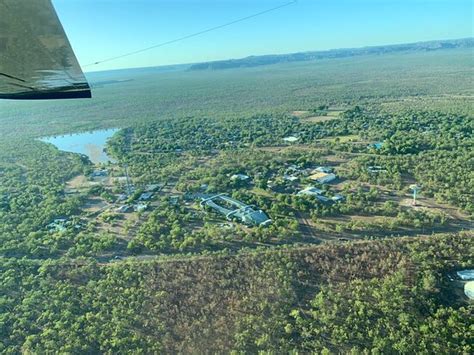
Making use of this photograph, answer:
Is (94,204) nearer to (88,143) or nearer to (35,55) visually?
(35,55)

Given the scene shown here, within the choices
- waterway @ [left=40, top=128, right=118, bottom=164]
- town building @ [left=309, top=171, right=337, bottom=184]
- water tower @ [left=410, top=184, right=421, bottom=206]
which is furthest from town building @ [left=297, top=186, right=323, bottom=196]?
waterway @ [left=40, top=128, right=118, bottom=164]

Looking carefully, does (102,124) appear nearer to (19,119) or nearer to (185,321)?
(19,119)

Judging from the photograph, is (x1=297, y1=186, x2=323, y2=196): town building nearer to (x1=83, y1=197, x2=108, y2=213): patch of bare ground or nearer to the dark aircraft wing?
(x1=83, y1=197, x2=108, y2=213): patch of bare ground

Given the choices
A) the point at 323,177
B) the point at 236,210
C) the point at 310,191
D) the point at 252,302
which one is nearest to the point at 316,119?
the point at 323,177

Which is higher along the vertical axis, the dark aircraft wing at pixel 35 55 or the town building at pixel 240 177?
the dark aircraft wing at pixel 35 55

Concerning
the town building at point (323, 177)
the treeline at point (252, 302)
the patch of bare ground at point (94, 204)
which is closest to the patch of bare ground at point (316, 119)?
the town building at point (323, 177)

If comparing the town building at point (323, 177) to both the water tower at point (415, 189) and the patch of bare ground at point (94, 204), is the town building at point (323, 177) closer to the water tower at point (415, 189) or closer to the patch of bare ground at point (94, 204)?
the water tower at point (415, 189)

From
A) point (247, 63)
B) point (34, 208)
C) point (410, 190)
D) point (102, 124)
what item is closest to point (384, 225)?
point (410, 190)

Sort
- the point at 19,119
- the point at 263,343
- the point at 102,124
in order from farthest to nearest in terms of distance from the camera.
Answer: the point at 19,119 → the point at 102,124 → the point at 263,343
